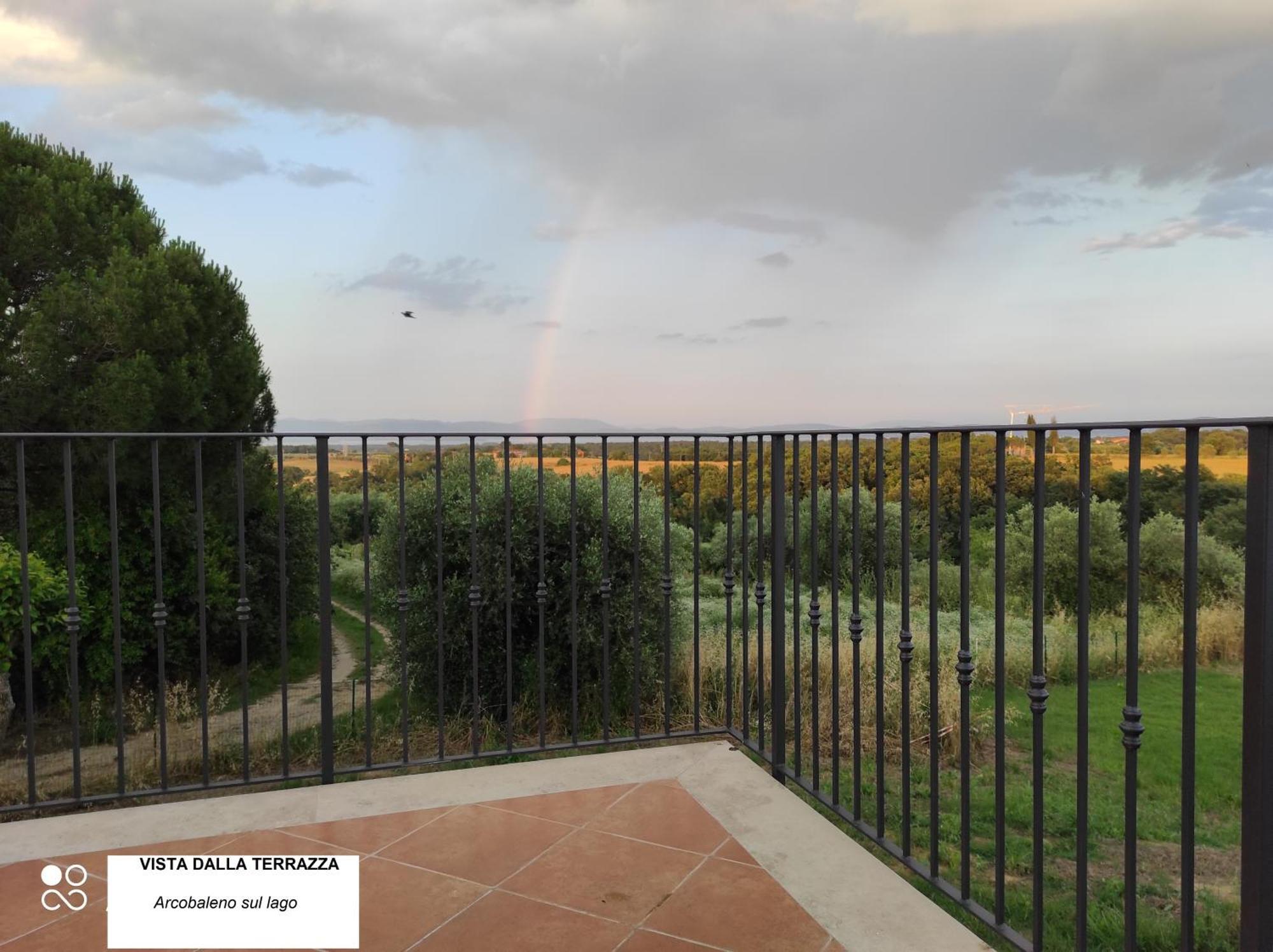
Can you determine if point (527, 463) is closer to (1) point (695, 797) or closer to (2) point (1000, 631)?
(1) point (695, 797)

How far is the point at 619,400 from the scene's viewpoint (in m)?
10.4

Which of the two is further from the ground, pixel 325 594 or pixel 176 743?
pixel 325 594

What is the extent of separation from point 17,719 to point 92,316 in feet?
13.2

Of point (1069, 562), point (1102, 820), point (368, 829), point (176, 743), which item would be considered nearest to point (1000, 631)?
point (368, 829)

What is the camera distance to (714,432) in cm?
267

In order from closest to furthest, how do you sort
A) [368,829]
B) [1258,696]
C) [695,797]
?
[1258,696] → [368,829] → [695,797]

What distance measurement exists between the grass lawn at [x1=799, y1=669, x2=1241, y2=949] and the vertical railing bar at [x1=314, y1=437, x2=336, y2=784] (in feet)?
7.33

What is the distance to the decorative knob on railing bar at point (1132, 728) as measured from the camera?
131cm

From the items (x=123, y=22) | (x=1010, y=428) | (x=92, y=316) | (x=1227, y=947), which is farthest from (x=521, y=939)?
(x=123, y=22)

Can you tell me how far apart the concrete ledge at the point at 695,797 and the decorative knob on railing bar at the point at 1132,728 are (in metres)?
0.72

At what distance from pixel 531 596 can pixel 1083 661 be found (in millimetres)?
4601


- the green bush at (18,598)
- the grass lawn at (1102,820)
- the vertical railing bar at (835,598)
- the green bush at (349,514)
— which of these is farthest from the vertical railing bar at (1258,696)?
the green bush at (349,514)

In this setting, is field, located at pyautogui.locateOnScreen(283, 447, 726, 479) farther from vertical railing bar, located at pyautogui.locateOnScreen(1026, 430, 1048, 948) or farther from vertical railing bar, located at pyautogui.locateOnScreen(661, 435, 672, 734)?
vertical railing bar, located at pyautogui.locateOnScreen(1026, 430, 1048, 948)

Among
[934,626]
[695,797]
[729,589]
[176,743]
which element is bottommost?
[176,743]
